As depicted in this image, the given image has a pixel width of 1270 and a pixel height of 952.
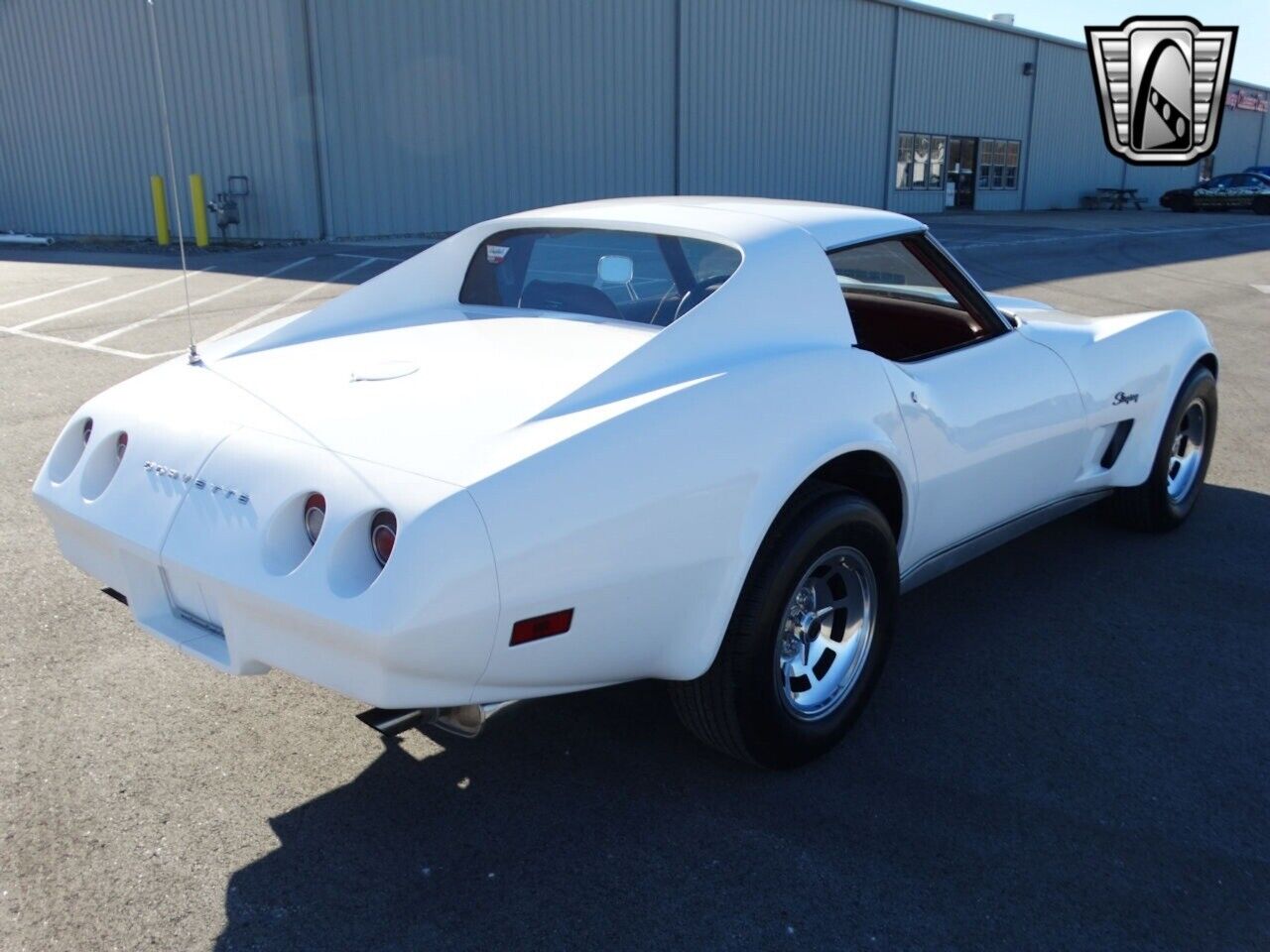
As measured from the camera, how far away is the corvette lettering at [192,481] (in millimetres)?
2436

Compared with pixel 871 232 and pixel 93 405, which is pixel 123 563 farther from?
pixel 871 232

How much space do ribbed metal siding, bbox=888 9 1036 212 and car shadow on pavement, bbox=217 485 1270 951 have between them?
91.0 ft

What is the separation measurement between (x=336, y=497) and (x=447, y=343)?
1.04m

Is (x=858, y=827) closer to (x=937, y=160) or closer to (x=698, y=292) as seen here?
(x=698, y=292)

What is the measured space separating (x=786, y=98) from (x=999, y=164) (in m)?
11.7

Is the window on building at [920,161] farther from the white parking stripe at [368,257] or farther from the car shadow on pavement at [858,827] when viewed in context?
the car shadow on pavement at [858,827]

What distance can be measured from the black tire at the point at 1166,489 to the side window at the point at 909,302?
1.14 metres

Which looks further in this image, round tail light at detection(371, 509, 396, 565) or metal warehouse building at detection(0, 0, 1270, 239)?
metal warehouse building at detection(0, 0, 1270, 239)

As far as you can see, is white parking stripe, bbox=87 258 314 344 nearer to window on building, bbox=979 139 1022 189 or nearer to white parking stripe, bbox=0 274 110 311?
white parking stripe, bbox=0 274 110 311

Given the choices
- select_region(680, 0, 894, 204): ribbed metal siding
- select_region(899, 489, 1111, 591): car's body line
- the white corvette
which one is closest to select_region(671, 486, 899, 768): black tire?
the white corvette

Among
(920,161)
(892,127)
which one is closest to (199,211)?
(892,127)

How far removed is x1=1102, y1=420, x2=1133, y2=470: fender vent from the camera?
4215mm

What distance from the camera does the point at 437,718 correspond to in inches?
96.0

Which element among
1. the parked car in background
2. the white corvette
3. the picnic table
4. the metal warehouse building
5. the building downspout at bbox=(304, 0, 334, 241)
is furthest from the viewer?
the picnic table
